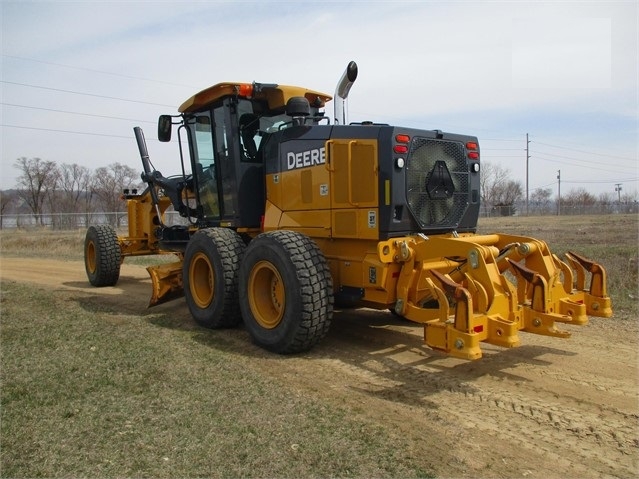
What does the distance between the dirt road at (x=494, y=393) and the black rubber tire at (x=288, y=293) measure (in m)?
0.22

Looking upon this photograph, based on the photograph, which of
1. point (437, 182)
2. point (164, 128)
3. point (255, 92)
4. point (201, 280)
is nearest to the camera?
point (437, 182)

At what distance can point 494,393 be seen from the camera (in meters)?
4.36

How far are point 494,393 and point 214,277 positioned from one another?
11.9 ft

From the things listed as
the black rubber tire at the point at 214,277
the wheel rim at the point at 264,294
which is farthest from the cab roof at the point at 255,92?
the wheel rim at the point at 264,294

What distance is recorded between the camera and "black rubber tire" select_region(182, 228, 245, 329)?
21.2ft

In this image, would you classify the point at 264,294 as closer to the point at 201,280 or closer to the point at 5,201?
the point at 201,280

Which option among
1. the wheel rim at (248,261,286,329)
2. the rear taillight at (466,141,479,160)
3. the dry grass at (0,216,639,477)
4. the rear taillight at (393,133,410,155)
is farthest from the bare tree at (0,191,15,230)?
the rear taillight at (393,133,410,155)

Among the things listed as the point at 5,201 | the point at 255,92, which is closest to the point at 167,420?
the point at 255,92

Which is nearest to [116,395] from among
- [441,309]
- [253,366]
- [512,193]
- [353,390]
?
[253,366]

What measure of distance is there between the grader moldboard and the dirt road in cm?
43

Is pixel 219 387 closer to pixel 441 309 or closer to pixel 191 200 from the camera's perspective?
pixel 441 309

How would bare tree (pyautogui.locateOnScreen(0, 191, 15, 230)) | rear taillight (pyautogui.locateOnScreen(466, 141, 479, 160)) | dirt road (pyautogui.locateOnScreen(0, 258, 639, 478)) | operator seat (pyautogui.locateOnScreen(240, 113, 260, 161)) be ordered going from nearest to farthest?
1. dirt road (pyautogui.locateOnScreen(0, 258, 639, 478))
2. rear taillight (pyautogui.locateOnScreen(466, 141, 479, 160))
3. operator seat (pyautogui.locateOnScreen(240, 113, 260, 161))
4. bare tree (pyautogui.locateOnScreen(0, 191, 15, 230))

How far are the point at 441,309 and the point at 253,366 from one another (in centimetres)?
191

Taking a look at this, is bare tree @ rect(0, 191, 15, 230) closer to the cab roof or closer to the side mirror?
the side mirror
